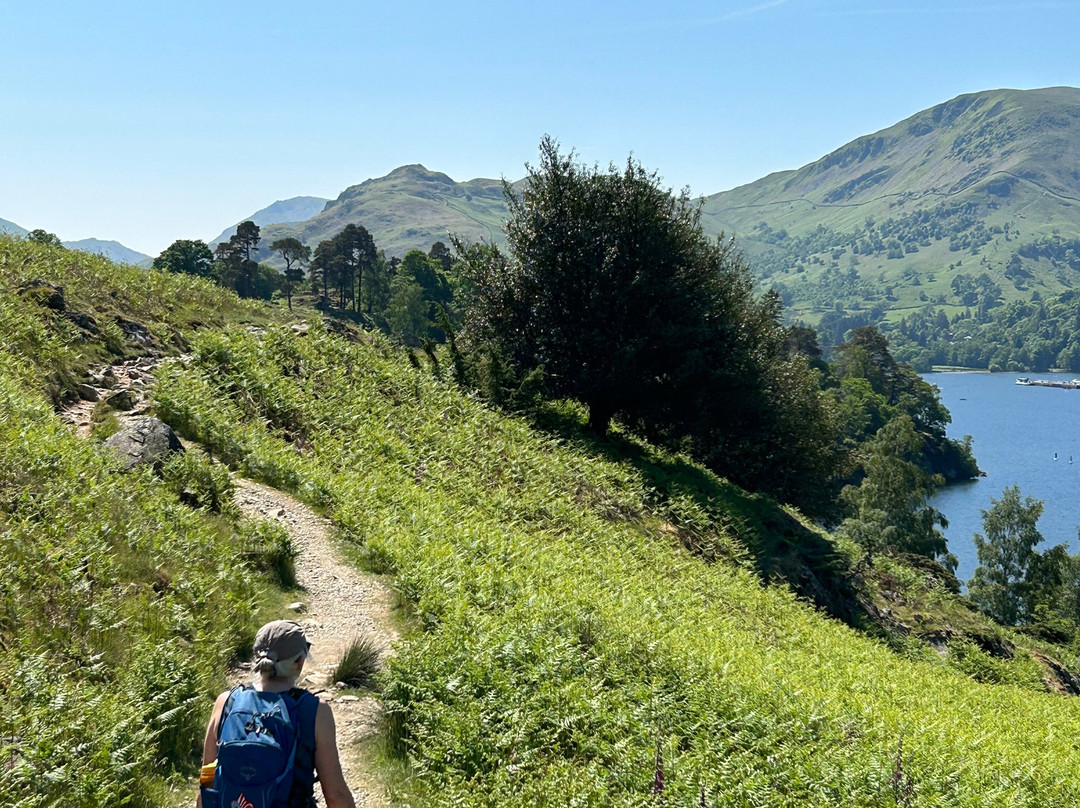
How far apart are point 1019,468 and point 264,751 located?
6084 inches

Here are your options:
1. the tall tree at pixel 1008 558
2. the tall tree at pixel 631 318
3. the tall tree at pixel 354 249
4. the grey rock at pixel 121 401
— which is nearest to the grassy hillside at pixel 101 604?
the grey rock at pixel 121 401

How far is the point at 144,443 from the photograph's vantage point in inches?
495

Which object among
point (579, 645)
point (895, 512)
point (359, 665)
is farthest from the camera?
point (895, 512)

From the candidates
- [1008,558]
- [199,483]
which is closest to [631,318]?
[199,483]

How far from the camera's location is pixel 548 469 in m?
21.8

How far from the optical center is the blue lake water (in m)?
94.0

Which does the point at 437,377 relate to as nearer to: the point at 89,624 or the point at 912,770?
the point at 89,624

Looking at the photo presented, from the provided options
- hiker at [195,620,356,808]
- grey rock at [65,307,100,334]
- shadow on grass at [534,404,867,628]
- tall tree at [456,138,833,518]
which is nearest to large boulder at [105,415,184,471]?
grey rock at [65,307,100,334]

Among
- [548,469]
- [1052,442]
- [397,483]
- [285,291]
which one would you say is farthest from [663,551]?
[1052,442]

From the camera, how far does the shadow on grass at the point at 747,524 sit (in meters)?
22.4

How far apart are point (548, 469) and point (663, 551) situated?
4544mm

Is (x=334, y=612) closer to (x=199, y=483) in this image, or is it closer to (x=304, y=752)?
(x=199, y=483)

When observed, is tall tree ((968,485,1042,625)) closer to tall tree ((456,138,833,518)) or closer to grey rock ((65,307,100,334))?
tall tree ((456,138,833,518))

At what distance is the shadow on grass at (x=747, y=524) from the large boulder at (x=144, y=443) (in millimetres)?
14721
